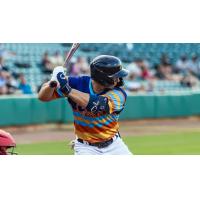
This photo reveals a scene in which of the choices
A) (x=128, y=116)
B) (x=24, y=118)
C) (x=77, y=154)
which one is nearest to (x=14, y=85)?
(x=24, y=118)

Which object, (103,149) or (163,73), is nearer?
(103,149)

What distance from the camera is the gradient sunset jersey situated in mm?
5707

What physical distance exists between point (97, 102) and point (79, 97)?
0.58 ft

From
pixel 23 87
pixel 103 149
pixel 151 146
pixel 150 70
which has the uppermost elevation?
pixel 103 149

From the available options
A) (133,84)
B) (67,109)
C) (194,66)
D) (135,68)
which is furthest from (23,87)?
(194,66)

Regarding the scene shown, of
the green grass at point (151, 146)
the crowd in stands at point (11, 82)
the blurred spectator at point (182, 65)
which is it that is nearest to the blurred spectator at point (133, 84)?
the blurred spectator at point (182, 65)

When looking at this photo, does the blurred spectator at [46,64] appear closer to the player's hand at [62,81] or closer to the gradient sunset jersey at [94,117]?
the gradient sunset jersey at [94,117]

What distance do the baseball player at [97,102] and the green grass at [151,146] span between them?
3.92 m

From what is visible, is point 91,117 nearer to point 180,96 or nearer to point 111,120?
point 111,120

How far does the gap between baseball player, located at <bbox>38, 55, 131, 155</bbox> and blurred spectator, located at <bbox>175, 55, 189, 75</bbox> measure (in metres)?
10.2

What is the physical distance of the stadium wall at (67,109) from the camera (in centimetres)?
1269

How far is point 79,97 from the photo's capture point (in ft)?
17.8

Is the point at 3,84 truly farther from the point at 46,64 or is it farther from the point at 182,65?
the point at 182,65

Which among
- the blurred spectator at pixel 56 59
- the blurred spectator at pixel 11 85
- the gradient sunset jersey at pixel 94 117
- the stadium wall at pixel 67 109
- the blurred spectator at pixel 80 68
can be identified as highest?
the gradient sunset jersey at pixel 94 117
